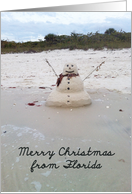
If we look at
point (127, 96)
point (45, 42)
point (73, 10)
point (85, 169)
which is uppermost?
point (45, 42)

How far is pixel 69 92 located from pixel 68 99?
10.5 inches

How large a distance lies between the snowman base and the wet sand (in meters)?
0.16

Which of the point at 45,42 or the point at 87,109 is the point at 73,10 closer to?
the point at 87,109

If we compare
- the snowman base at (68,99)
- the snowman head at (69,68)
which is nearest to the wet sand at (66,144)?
the snowman base at (68,99)

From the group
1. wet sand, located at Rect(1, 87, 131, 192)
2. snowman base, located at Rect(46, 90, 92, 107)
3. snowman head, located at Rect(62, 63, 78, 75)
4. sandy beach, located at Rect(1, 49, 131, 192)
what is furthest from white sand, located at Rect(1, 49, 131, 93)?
wet sand, located at Rect(1, 87, 131, 192)

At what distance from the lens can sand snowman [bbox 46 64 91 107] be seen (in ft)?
15.1

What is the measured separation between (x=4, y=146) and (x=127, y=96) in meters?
4.44

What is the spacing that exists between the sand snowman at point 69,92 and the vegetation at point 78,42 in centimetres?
1056

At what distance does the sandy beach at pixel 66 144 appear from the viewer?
2.21 metres

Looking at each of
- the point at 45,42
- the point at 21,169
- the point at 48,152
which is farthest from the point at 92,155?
the point at 45,42

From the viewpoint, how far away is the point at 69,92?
15.6ft

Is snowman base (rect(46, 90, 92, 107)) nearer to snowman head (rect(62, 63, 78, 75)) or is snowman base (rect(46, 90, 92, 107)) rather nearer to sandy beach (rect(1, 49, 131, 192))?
sandy beach (rect(1, 49, 131, 192))

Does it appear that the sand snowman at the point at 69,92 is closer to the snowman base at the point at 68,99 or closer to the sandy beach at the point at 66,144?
the snowman base at the point at 68,99

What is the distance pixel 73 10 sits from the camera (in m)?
3.17
